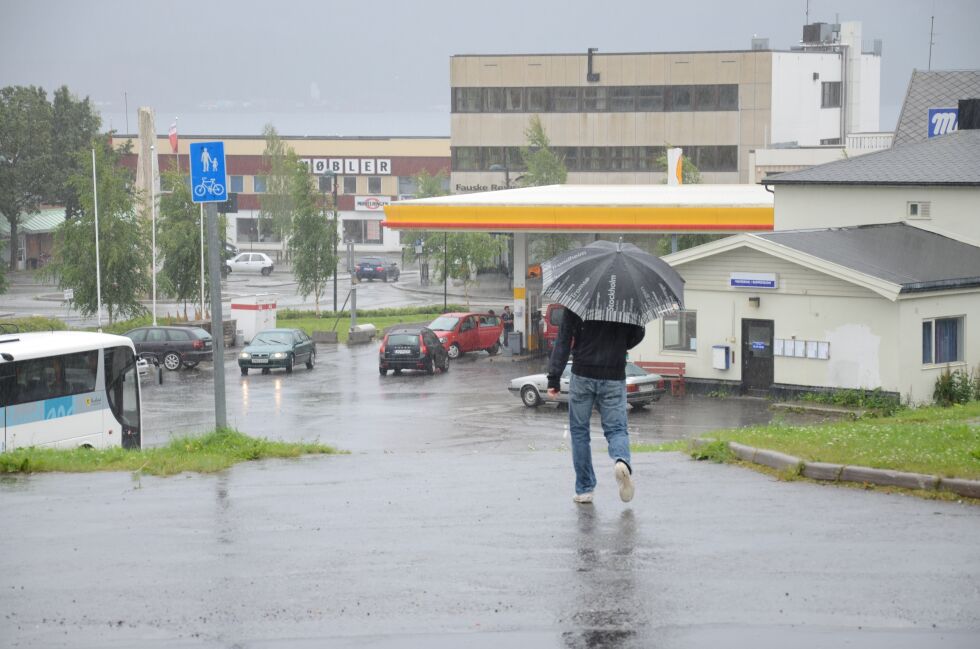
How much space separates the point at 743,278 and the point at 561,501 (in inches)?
929

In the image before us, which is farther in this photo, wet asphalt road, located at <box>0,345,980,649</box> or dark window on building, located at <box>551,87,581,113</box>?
dark window on building, located at <box>551,87,581,113</box>

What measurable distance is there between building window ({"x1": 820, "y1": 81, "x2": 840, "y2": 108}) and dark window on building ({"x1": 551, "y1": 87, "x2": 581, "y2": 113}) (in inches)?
760

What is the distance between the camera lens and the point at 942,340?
104ft

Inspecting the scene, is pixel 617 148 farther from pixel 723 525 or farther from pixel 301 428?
pixel 723 525

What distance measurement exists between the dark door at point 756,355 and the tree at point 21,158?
233 ft

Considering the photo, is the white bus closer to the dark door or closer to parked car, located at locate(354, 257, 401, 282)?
the dark door

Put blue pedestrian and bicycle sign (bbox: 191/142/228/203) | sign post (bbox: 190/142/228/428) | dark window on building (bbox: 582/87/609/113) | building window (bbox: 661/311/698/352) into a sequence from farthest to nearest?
dark window on building (bbox: 582/87/609/113), building window (bbox: 661/311/698/352), blue pedestrian and bicycle sign (bbox: 191/142/228/203), sign post (bbox: 190/142/228/428)

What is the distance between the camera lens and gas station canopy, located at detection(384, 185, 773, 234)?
4341cm

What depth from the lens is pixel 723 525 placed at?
9.42 meters

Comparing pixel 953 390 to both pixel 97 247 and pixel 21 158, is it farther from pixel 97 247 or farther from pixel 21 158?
pixel 21 158

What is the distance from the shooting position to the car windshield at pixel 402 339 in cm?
4000

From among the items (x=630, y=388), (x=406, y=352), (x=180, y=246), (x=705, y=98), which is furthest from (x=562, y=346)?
(x=705, y=98)

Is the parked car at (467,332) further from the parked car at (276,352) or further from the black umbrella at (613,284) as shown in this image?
the black umbrella at (613,284)

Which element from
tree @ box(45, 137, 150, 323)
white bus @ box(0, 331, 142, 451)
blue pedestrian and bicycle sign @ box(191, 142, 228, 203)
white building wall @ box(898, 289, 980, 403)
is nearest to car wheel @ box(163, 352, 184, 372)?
tree @ box(45, 137, 150, 323)
